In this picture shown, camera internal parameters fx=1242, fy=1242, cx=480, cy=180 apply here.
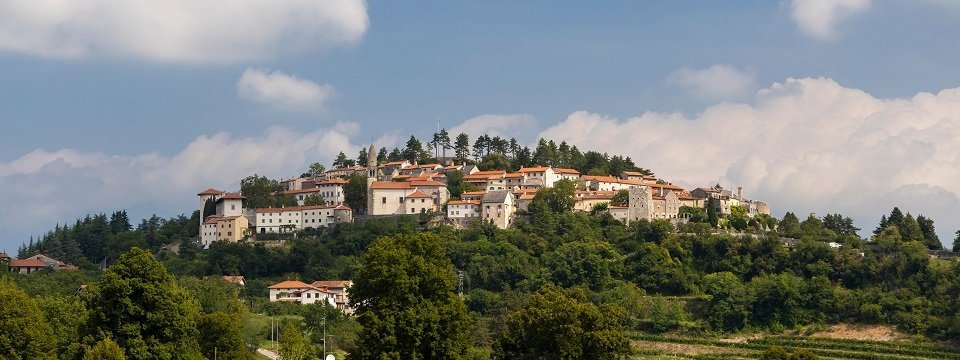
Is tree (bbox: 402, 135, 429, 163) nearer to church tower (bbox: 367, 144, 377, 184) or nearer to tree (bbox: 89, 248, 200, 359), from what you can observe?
church tower (bbox: 367, 144, 377, 184)

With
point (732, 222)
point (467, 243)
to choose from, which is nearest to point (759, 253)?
point (732, 222)

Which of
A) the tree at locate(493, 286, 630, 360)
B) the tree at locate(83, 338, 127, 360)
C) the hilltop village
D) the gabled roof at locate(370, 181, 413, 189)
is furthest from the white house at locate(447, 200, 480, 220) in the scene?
the tree at locate(83, 338, 127, 360)

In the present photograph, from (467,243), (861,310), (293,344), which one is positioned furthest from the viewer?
(467,243)

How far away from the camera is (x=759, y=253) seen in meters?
92.0

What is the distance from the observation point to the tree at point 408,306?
125ft

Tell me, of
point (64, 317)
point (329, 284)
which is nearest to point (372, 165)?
point (329, 284)

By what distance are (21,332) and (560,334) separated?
18549 millimetres

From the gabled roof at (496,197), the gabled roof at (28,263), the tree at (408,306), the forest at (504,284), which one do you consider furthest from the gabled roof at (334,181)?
the tree at (408,306)

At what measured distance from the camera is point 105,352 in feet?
124

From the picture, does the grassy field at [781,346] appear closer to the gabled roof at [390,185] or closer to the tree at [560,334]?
the tree at [560,334]

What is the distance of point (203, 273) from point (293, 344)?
1876 inches

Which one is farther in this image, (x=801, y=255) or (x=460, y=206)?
(x=460, y=206)

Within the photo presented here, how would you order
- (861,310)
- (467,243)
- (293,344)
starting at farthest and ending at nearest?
1. (467,243)
2. (861,310)
3. (293,344)

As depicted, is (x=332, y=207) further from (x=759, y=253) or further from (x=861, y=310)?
(x=861, y=310)
